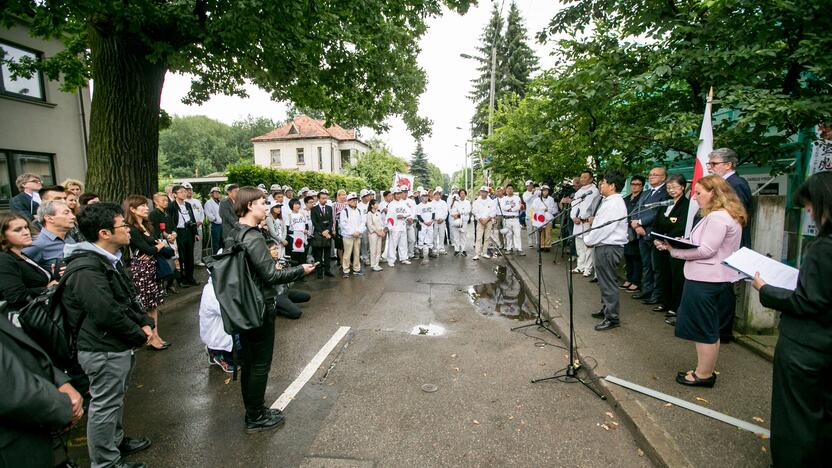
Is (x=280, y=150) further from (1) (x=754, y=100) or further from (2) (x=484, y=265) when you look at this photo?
(1) (x=754, y=100)

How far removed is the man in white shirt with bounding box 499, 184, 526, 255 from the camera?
12383 millimetres

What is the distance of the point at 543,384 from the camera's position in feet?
13.6

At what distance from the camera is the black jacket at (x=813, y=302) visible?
2180mm

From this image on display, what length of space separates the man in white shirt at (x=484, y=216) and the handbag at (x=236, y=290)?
382 inches

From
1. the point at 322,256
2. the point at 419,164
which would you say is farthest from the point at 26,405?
the point at 419,164

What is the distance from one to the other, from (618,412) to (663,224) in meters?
3.77

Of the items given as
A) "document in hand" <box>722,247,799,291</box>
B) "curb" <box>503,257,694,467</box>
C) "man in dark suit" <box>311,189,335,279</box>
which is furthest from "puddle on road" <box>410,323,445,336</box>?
"man in dark suit" <box>311,189,335,279</box>

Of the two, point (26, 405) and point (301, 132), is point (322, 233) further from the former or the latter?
point (301, 132)

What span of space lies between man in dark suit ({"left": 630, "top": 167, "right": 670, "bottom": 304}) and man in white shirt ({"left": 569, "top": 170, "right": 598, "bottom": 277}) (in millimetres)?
1232

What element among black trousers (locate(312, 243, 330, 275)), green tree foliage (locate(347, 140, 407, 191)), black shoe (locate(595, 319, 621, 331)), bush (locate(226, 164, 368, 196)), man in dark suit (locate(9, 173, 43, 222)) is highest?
green tree foliage (locate(347, 140, 407, 191))

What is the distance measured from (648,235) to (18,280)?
8000 mm

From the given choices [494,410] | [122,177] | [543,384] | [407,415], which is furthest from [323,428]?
[122,177]

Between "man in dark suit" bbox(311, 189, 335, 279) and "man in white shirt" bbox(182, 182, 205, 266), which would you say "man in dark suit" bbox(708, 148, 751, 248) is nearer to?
"man in dark suit" bbox(311, 189, 335, 279)

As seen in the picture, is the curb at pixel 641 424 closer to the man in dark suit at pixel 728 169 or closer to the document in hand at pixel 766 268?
the document in hand at pixel 766 268
